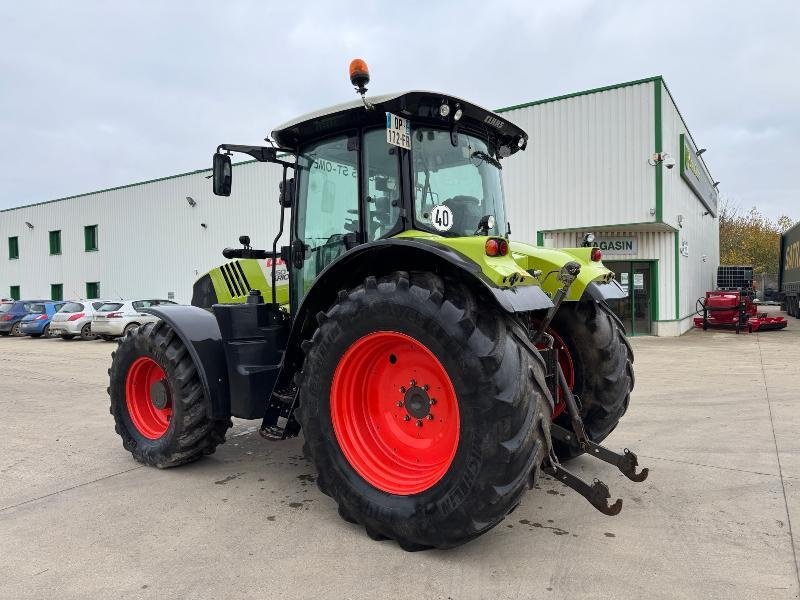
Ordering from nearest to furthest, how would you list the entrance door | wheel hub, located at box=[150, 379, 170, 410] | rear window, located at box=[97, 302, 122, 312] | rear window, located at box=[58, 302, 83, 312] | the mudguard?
the mudguard < wheel hub, located at box=[150, 379, 170, 410] < the entrance door < rear window, located at box=[97, 302, 122, 312] < rear window, located at box=[58, 302, 83, 312]

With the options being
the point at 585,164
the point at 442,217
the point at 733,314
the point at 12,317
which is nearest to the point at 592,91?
the point at 585,164

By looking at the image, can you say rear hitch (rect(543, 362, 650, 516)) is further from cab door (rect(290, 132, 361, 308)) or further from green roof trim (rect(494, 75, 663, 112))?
green roof trim (rect(494, 75, 663, 112))


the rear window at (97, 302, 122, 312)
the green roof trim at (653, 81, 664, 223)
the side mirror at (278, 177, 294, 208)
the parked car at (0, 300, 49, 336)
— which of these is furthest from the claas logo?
the parked car at (0, 300, 49, 336)

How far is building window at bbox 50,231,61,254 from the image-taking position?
30.0m

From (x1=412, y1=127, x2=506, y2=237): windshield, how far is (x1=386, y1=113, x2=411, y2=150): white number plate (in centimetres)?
12

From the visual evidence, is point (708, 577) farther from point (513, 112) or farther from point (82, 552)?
point (513, 112)

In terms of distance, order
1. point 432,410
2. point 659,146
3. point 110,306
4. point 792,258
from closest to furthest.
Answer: point 432,410, point 659,146, point 110,306, point 792,258

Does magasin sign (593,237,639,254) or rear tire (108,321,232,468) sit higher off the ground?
magasin sign (593,237,639,254)

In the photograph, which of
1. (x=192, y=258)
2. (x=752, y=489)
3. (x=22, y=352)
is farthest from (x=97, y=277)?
(x=752, y=489)

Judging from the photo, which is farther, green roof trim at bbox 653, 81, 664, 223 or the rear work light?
green roof trim at bbox 653, 81, 664, 223

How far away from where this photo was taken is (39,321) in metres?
20.3

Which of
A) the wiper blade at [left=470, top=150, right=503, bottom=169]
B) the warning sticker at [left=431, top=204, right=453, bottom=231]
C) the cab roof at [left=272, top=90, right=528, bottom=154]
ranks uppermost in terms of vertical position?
the cab roof at [left=272, top=90, right=528, bottom=154]

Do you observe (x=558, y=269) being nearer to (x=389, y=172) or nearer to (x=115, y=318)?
(x=389, y=172)

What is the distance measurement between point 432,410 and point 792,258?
95.3ft
